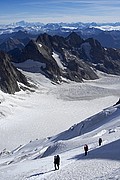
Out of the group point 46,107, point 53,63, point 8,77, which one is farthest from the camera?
point 53,63

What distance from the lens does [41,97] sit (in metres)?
117

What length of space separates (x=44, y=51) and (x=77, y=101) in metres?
53.7

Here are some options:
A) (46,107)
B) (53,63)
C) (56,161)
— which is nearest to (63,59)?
(53,63)

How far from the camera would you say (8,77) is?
120m

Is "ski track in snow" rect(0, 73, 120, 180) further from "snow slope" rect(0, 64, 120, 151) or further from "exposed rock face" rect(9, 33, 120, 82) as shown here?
"exposed rock face" rect(9, 33, 120, 82)

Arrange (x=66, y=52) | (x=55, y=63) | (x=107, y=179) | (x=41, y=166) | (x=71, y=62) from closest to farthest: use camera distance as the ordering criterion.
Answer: (x=107, y=179) → (x=41, y=166) → (x=55, y=63) → (x=71, y=62) → (x=66, y=52)

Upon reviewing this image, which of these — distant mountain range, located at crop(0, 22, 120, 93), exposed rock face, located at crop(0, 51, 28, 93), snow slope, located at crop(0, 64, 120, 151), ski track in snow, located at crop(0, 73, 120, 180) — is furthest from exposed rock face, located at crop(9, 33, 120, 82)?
exposed rock face, located at crop(0, 51, 28, 93)

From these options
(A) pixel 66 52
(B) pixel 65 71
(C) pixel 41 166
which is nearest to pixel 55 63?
(B) pixel 65 71

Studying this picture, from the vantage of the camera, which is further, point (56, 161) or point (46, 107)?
point (46, 107)

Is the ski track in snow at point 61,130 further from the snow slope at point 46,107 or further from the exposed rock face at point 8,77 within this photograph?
the exposed rock face at point 8,77

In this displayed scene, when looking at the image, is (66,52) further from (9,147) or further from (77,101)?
(9,147)

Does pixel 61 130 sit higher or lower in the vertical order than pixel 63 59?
lower

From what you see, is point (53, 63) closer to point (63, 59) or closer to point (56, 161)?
point (63, 59)

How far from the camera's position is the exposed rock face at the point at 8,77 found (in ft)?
377
